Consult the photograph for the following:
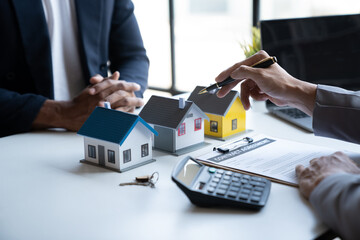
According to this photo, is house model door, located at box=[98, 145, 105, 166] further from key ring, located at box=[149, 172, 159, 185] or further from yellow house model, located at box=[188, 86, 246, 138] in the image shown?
yellow house model, located at box=[188, 86, 246, 138]

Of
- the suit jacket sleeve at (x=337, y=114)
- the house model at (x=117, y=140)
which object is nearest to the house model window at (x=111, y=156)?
the house model at (x=117, y=140)

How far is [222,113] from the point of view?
50.3 inches

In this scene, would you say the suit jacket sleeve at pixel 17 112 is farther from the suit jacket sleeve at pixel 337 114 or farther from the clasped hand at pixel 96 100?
the suit jacket sleeve at pixel 337 114

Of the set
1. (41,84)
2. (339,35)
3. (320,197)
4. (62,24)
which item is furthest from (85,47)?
(320,197)

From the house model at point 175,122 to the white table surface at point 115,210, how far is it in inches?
2.4

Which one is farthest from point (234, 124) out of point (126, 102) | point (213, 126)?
point (126, 102)

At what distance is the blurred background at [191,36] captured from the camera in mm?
4582

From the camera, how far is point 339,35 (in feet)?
5.66

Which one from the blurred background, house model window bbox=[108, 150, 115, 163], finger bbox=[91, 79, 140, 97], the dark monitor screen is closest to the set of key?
house model window bbox=[108, 150, 115, 163]

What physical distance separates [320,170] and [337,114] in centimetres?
28

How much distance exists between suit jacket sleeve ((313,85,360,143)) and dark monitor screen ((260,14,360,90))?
594 millimetres

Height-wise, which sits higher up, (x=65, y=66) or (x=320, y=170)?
(x=65, y=66)

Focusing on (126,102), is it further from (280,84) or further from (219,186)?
(219,186)

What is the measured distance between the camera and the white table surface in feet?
2.48
